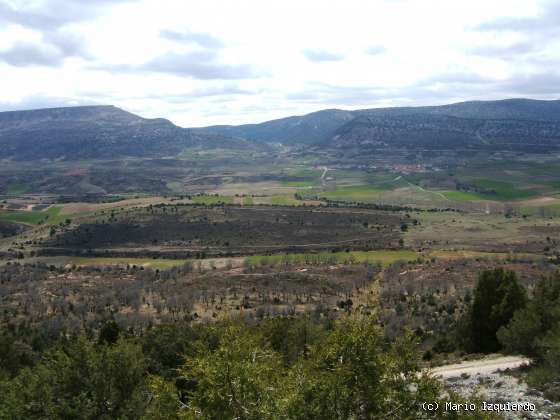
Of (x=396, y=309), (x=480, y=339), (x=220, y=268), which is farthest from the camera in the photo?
(x=220, y=268)

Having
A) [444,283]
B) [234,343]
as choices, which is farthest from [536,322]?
[444,283]

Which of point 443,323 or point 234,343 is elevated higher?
point 234,343

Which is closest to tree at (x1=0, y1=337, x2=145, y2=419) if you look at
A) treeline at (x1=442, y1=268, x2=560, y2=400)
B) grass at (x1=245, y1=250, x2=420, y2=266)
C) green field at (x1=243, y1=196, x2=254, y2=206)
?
treeline at (x1=442, y1=268, x2=560, y2=400)

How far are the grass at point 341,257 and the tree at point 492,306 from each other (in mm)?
50055

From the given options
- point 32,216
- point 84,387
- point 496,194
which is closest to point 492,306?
point 84,387

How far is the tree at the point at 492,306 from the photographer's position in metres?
34.9

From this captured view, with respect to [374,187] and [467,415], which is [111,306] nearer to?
[467,415]

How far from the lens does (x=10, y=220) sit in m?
143

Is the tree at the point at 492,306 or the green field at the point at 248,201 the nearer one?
the tree at the point at 492,306

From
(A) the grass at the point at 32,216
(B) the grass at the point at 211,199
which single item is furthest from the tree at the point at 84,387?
(B) the grass at the point at 211,199

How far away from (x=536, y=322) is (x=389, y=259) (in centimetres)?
6262

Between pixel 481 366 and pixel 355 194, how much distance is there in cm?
14912

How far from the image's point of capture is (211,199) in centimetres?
16450

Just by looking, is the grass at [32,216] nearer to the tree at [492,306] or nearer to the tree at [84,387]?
the tree at [84,387]
